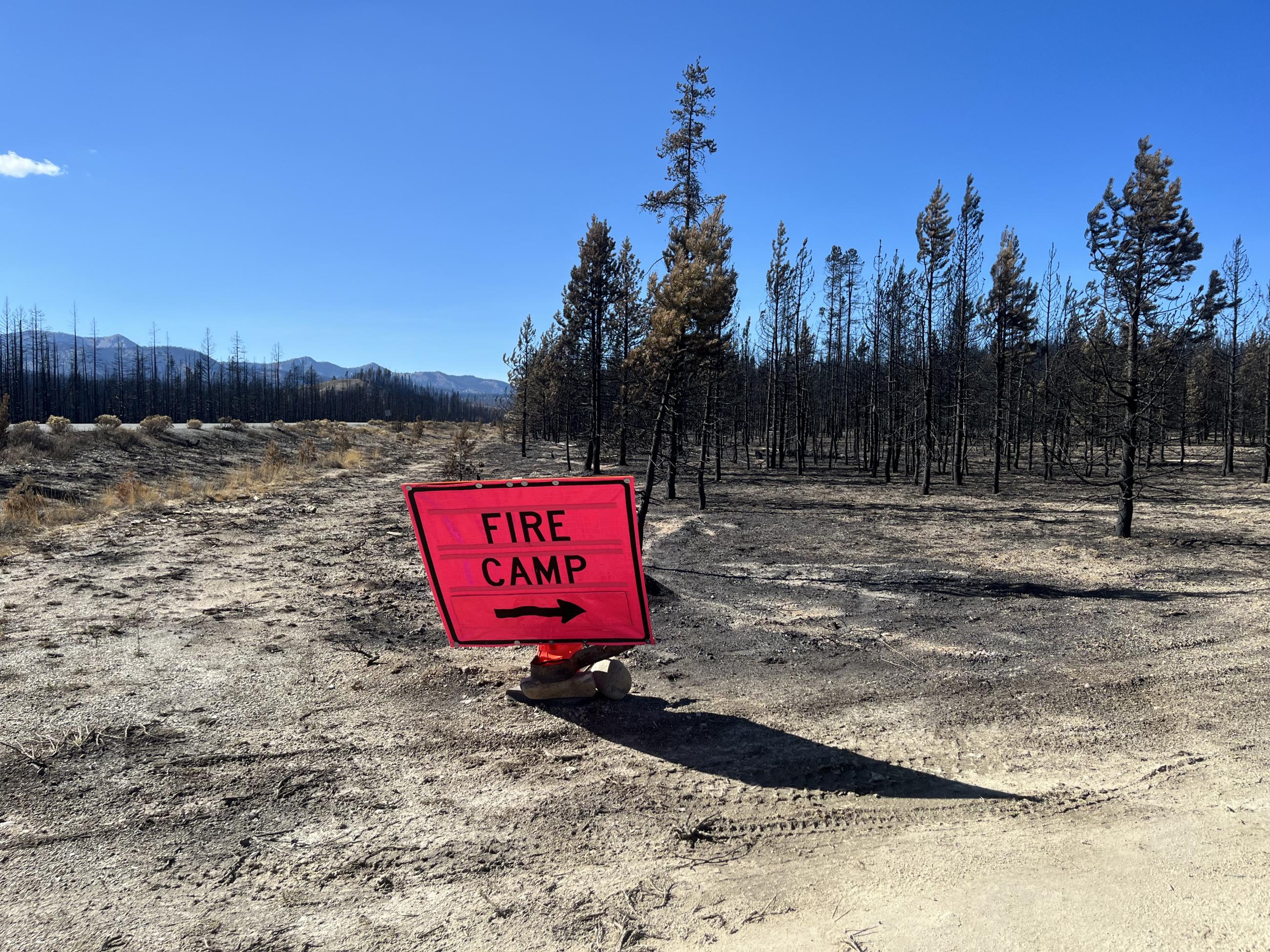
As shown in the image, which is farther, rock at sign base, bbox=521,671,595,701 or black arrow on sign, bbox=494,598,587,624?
rock at sign base, bbox=521,671,595,701

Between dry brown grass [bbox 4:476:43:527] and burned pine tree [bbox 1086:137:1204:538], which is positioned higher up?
burned pine tree [bbox 1086:137:1204:538]

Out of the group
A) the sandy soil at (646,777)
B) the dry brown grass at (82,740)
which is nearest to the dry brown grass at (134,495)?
the sandy soil at (646,777)

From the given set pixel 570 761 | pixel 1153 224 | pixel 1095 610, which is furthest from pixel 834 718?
pixel 1153 224

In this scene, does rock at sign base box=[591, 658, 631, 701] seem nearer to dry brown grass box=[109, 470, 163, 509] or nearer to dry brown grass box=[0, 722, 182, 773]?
dry brown grass box=[0, 722, 182, 773]

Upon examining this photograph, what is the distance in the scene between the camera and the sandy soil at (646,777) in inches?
113

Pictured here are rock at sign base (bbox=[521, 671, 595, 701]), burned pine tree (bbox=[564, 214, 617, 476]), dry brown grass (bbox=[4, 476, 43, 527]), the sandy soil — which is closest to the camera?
the sandy soil

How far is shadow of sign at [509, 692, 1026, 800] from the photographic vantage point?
4.04 m

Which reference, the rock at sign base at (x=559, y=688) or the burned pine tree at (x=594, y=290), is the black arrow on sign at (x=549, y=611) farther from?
the burned pine tree at (x=594, y=290)

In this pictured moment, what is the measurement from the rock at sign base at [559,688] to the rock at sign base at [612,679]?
0.07 m

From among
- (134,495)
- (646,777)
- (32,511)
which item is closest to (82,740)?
(646,777)

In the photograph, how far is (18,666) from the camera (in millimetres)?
5602

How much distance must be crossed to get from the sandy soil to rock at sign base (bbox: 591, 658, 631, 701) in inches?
8.4

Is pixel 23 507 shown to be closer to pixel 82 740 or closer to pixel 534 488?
pixel 82 740

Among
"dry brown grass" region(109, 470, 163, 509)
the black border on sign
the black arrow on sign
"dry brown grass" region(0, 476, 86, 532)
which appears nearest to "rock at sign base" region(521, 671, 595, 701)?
the black border on sign
